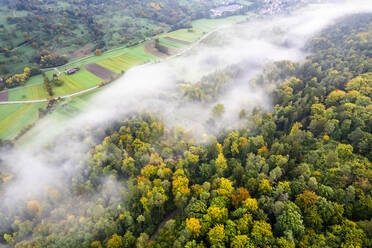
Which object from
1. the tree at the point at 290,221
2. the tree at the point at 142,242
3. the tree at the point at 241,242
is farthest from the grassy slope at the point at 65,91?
the tree at the point at 290,221

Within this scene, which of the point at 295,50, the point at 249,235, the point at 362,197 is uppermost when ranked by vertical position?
the point at 295,50

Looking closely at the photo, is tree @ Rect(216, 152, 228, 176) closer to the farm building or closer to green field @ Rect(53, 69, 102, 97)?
green field @ Rect(53, 69, 102, 97)

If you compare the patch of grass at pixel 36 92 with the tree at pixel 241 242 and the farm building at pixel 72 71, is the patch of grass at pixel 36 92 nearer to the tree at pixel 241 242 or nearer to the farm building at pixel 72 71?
the farm building at pixel 72 71

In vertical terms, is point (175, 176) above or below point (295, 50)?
below

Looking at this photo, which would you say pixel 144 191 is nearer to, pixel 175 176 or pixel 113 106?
pixel 175 176

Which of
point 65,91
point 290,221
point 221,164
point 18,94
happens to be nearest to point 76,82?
point 65,91

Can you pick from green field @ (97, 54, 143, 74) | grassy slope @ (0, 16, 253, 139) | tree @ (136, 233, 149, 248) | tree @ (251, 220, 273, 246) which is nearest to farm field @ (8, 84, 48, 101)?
grassy slope @ (0, 16, 253, 139)

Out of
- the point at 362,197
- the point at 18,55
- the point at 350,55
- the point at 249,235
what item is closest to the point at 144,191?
the point at 249,235
